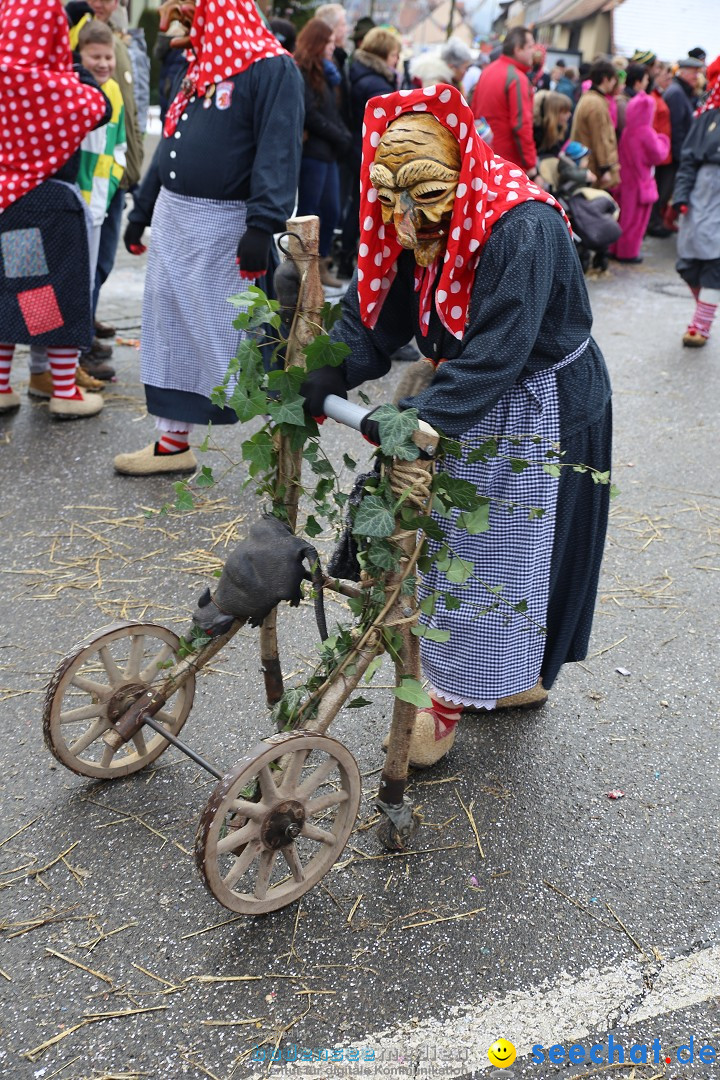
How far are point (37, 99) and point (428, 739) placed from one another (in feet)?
10.1

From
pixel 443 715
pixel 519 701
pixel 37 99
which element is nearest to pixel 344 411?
pixel 443 715

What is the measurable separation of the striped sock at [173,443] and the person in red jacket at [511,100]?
422 cm

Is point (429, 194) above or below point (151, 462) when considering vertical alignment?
above

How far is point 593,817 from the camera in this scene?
2430 millimetres

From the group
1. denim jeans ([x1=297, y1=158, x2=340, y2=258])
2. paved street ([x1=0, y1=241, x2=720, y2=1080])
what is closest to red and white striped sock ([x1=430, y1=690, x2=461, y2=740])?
paved street ([x1=0, y1=241, x2=720, y2=1080])

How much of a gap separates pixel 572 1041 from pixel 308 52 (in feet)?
20.3

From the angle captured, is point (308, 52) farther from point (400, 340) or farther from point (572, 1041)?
point (572, 1041)

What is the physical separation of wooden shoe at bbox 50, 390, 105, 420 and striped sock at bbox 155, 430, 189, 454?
705 millimetres

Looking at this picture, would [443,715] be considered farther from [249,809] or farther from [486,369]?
[486,369]

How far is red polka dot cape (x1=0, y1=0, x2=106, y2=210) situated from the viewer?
387cm

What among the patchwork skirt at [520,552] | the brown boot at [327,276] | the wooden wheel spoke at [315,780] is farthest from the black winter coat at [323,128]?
the wooden wheel spoke at [315,780]

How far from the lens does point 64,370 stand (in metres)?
4.51

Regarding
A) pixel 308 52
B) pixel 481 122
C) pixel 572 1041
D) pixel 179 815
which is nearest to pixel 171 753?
pixel 179 815

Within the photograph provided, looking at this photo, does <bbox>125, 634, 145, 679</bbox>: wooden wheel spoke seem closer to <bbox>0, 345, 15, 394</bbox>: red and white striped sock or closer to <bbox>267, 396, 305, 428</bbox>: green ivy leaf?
<bbox>267, 396, 305, 428</bbox>: green ivy leaf
